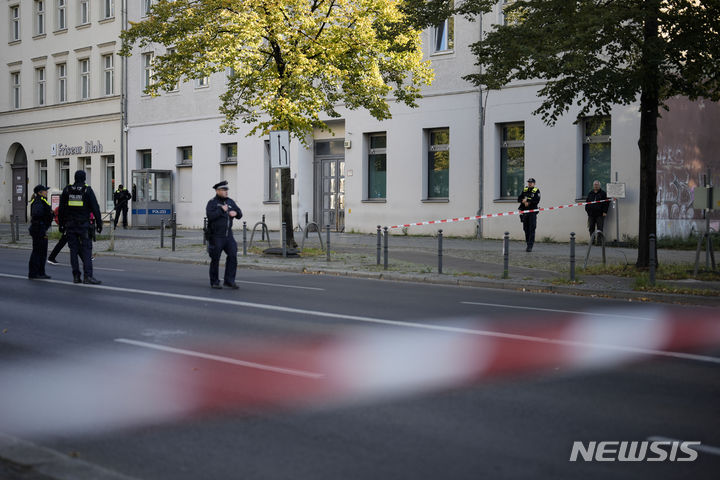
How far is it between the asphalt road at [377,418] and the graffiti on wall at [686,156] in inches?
578

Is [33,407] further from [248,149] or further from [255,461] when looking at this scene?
[248,149]

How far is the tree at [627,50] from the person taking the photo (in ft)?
48.5

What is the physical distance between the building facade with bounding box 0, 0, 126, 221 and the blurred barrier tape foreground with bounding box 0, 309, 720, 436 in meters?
35.1

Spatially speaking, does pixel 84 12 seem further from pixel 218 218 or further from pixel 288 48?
pixel 218 218

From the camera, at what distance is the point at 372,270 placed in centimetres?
1806

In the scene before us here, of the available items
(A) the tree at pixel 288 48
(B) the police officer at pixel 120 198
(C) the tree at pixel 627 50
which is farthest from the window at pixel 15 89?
(C) the tree at pixel 627 50

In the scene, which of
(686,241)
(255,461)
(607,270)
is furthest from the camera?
(686,241)

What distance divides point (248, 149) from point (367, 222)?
23.5 ft

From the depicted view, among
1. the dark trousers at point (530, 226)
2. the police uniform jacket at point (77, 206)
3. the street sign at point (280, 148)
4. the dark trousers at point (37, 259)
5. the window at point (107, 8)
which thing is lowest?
the dark trousers at point (37, 259)

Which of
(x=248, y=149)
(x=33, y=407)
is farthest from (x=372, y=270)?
(x=248, y=149)

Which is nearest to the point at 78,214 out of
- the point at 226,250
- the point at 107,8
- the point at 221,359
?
the point at 226,250

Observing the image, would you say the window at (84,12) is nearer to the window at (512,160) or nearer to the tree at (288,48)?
the tree at (288,48)

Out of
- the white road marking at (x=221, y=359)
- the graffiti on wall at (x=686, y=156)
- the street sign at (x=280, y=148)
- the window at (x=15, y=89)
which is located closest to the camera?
the white road marking at (x=221, y=359)

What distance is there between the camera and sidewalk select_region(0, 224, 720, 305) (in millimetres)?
14906
